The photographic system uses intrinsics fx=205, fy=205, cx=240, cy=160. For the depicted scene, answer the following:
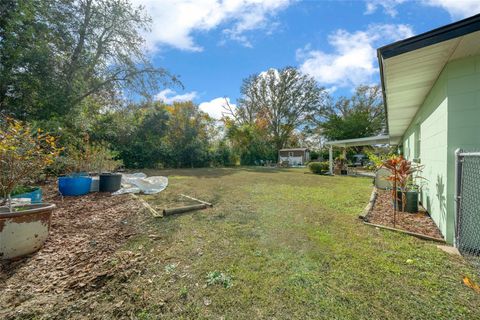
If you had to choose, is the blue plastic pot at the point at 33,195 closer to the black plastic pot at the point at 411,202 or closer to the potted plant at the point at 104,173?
the potted plant at the point at 104,173

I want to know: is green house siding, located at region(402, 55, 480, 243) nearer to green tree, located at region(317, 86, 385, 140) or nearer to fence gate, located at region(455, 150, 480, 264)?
fence gate, located at region(455, 150, 480, 264)

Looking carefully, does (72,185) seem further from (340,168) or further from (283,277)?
(340,168)

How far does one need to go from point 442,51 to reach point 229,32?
10.8 meters

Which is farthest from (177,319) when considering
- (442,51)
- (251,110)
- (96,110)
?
(251,110)

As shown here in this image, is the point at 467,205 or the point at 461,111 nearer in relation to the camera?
the point at 467,205

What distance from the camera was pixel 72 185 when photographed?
646 centimetres

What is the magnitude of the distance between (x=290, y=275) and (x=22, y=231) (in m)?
3.73

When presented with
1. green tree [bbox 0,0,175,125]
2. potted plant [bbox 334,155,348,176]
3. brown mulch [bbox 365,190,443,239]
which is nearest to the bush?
potted plant [bbox 334,155,348,176]

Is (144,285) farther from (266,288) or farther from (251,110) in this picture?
(251,110)

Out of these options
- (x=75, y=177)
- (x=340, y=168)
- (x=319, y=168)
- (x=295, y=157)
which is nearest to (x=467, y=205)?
(x=75, y=177)

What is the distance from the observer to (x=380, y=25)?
6184 millimetres

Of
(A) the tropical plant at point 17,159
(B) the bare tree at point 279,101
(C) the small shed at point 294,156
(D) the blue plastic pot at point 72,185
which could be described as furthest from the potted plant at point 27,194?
(C) the small shed at point 294,156

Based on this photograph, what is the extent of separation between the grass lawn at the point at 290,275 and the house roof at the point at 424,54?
9.36ft

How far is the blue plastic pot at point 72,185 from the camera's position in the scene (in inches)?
251
